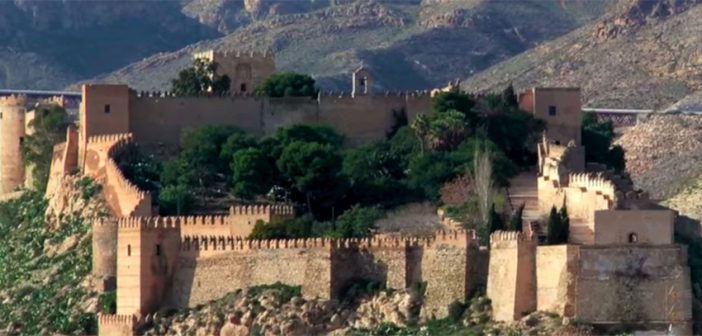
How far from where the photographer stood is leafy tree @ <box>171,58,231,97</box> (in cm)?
11394

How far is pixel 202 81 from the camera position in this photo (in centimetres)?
11450

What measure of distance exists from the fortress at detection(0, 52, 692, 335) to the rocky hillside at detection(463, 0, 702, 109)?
109ft

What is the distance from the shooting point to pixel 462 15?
595 feet

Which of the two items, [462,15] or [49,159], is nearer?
[49,159]

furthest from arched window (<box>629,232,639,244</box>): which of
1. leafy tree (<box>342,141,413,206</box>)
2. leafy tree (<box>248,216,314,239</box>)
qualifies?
leafy tree (<box>342,141,413,206</box>)

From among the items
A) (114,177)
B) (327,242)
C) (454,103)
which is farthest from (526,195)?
(114,177)

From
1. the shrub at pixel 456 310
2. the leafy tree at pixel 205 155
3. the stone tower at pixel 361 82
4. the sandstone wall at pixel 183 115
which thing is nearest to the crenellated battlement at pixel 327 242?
the shrub at pixel 456 310

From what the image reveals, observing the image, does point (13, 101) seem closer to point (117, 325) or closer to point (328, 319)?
point (117, 325)

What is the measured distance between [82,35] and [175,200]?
3566 inches

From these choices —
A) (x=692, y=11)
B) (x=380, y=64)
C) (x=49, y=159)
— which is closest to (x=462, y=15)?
(x=380, y=64)

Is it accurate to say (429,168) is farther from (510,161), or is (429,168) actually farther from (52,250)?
(52,250)

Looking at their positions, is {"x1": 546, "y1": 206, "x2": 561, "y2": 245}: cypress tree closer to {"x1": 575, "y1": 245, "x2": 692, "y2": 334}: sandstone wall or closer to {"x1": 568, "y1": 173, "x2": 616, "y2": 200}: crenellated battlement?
{"x1": 568, "y1": 173, "x2": 616, "y2": 200}: crenellated battlement

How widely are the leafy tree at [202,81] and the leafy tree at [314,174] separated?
23.5ft

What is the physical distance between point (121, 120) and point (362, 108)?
19.6 ft
